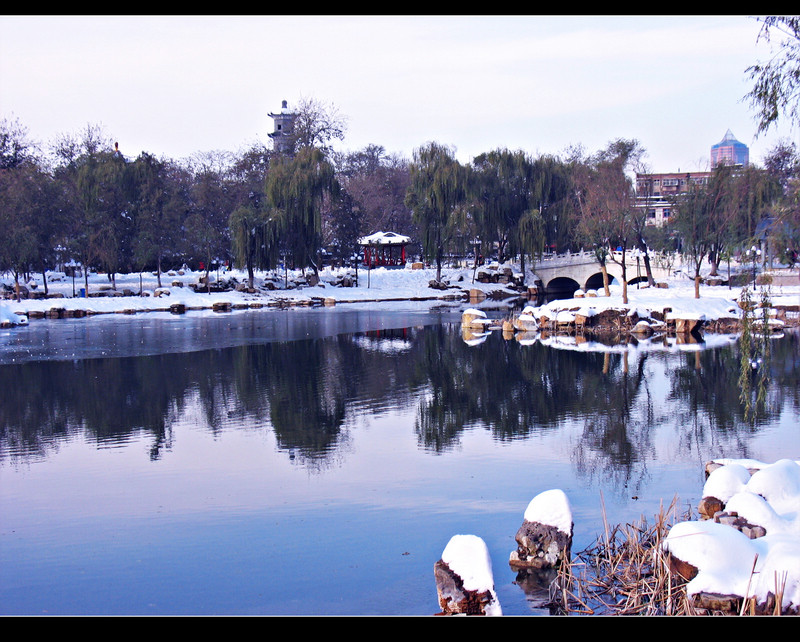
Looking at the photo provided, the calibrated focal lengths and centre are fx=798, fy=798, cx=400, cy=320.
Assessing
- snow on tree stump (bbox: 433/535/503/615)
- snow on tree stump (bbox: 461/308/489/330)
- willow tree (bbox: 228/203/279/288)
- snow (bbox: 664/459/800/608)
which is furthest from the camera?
willow tree (bbox: 228/203/279/288)

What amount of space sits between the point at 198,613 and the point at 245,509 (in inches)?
88.7

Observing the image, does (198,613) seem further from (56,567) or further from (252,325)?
(252,325)

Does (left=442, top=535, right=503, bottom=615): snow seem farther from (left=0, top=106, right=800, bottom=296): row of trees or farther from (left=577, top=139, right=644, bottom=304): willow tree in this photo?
(left=0, top=106, right=800, bottom=296): row of trees

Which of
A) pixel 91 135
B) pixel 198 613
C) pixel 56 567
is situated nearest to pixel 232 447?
pixel 56 567

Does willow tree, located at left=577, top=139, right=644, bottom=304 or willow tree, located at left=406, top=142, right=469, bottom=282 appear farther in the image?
willow tree, located at left=406, top=142, right=469, bottom=282

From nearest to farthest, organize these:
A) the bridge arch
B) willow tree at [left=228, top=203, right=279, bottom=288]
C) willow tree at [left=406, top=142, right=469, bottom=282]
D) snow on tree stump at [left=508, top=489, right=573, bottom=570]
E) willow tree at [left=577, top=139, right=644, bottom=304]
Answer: snow on tree stump at [left=508, top=489, right=573, bottom=570] < willow tree at [left=577, top=139, right=644, bottom=304] < willow tree at [left=228, top=203, right=279, bottom=288] < willow tree at [left=406, top=142, right=469, bottom=282] < the bridge arch

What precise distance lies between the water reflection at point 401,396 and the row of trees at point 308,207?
1384 centimetres

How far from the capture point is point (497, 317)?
32281mm

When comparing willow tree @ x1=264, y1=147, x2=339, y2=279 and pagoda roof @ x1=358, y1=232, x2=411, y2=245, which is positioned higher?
willow tree @ x1=264, y1=147, x2=339, y2=279

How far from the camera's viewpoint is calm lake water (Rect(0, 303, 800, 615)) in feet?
21.0

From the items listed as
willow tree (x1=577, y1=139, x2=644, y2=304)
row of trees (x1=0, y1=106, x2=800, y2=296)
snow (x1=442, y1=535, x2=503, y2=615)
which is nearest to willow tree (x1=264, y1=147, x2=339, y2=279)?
row of trees (x1=0, y1=106, x2=800, y2=296)

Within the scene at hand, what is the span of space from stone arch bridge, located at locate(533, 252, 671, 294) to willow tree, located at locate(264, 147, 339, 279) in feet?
42.8

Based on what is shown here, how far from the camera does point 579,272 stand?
149 feet

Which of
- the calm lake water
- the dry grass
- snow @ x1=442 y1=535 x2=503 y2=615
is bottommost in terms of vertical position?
the calm lake water
